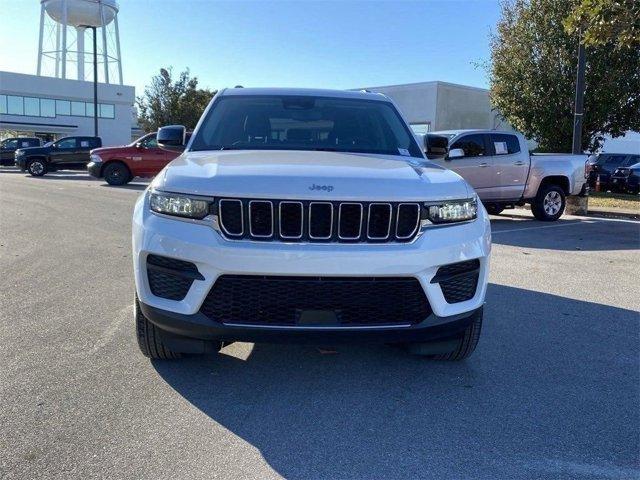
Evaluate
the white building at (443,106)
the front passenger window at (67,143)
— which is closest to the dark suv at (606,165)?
the white building at (443,106)

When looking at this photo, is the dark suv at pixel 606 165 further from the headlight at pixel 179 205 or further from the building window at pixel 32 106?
the building window at pixel 32 106

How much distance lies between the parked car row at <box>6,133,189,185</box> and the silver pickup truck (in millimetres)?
6202

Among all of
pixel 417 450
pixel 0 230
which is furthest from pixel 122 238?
pixel 417 450

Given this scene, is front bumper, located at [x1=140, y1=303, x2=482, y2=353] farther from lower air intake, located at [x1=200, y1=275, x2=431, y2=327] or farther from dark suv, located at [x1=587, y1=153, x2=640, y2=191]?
dark suv, located at [x1=587, y1=153, x2=640, y2=191]

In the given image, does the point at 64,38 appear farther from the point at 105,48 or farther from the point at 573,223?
the point at 573,223

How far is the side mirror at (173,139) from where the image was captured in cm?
492

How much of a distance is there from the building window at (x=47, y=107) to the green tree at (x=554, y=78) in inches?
1654

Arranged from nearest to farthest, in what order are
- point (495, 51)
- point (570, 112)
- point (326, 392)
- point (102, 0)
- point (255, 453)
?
point (255, 453)
point (326, 392)
point (570, 112)
point (495, 51)
point (102, 0)

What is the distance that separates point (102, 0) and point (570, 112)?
51.5m

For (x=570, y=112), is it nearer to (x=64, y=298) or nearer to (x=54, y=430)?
(x=64, y=298)

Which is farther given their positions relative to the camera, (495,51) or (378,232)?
(495,51)

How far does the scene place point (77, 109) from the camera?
52.1 meters

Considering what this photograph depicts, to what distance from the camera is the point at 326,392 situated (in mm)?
3535

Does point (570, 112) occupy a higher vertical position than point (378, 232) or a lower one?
higher
